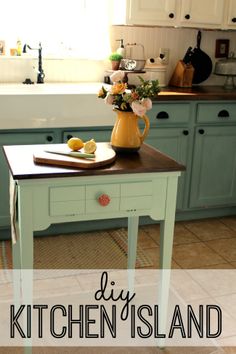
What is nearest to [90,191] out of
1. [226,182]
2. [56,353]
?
[56,353]

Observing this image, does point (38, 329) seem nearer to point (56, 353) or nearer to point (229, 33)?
point (56, 353)

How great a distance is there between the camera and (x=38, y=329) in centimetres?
206

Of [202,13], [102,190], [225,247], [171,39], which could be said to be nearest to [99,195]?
[102,190]

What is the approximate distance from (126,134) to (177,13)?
5.64ft

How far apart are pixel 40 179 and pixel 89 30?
83.7 inches

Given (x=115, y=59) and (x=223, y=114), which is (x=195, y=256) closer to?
(x=223, y=114)

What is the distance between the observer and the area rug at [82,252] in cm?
266

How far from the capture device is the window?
3170 millimetres

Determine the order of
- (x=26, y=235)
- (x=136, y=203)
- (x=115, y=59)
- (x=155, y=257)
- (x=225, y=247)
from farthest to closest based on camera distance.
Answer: (x=115, y=59) < (x=225, y=247) < (x=155, y=257) < (x=136, y=203) < (x=26, y=235)


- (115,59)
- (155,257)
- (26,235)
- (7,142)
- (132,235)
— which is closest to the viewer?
(26,235)

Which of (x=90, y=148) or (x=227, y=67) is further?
(x=227, y=67)

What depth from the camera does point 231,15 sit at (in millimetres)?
3326

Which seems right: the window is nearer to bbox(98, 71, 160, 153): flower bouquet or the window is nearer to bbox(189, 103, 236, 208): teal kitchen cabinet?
bbox(189, 103, 236, 208): teal kitchen cabinet

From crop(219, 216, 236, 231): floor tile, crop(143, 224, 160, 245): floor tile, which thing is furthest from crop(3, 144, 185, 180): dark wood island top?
crop(219, 216, 236, 231): floor tile
